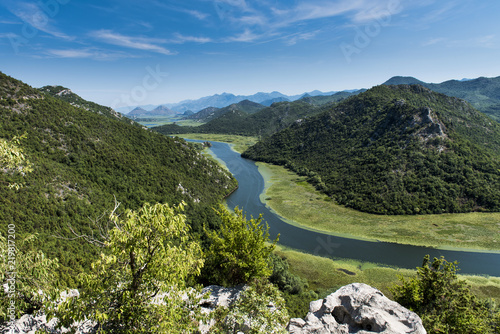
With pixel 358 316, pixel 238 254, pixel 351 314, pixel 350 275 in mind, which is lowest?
pixel 350 275

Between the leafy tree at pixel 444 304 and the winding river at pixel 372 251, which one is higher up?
the leafy tree at pixel 444 304

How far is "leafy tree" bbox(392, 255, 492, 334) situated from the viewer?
62.8 feet

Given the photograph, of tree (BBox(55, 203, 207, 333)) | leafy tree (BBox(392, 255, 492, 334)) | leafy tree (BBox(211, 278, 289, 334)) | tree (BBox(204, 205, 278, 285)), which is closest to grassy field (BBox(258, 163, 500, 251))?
leafy tree (BBox(392, 255, 492, 334))

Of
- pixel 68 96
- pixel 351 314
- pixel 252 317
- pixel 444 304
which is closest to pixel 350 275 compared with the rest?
pixel 444 304

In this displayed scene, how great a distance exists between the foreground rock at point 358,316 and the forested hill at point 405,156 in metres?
56.1

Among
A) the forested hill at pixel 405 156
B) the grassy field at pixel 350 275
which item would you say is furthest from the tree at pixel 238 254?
the forested hill at pixel 405 156

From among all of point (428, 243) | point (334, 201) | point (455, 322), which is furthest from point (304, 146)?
point (455, 322)

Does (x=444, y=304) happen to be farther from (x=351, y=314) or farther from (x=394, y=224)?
(x=394, y=224)

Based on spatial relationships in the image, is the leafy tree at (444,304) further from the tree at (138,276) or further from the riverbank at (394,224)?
the riverbank at (394,224)

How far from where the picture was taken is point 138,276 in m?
7.63

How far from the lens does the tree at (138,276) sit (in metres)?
7.01

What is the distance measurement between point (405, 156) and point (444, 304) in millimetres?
67113

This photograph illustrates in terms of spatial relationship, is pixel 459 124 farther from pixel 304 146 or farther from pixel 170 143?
pixel 170 143

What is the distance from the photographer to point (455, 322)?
19.8 m
